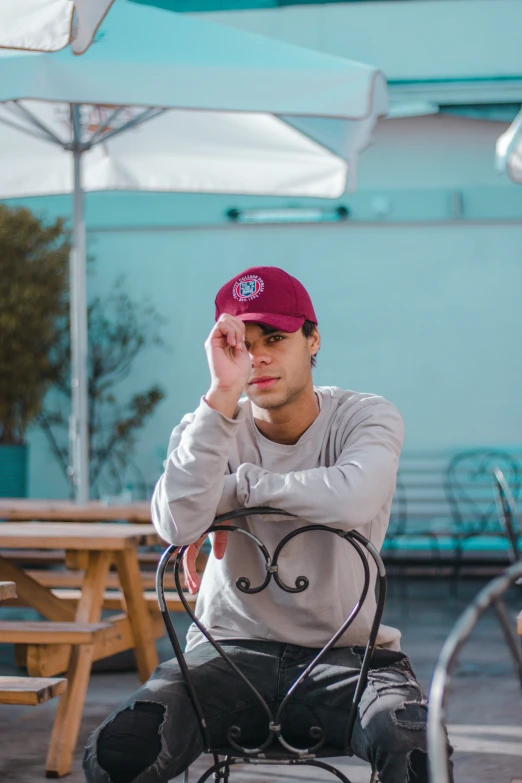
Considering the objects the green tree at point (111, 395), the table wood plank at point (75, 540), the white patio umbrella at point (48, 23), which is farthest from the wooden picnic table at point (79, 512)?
the green tree at point (111, 395)

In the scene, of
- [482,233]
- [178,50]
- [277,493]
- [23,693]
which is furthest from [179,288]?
[277,493]

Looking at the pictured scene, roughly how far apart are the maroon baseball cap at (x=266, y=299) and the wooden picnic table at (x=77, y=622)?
1450 mm

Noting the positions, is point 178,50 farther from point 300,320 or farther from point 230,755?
point 230,755

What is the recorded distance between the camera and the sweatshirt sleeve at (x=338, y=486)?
7.32ft

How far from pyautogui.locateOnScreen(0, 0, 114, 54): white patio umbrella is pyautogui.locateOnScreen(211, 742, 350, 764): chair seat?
2.05 metres

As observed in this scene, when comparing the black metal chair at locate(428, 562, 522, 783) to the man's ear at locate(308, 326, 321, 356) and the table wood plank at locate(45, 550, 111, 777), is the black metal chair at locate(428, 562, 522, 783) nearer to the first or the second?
the man's ear at locate(308, 326, 321, 356)

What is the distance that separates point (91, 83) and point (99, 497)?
549 centimetres

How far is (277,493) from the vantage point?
88.8 inches

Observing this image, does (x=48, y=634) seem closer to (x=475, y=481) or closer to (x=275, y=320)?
(x=275, y=320)

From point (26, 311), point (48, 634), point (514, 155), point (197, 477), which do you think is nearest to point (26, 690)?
point (48, 634)

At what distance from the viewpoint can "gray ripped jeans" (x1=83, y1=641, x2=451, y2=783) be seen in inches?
79.5

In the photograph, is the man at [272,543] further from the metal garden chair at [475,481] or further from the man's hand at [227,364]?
the metal garden chair at [475,481]

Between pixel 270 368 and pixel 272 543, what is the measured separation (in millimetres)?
381

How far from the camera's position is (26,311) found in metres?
8.27
